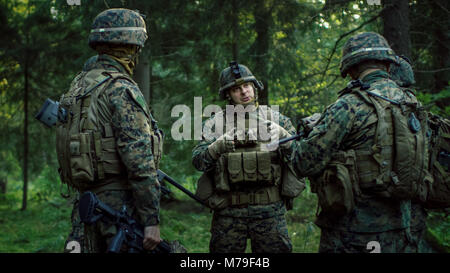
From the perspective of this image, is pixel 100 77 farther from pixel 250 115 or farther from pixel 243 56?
pixel 243 56

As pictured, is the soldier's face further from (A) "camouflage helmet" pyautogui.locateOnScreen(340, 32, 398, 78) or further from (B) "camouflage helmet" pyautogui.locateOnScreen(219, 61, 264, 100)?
(A) "camouflage helmet" pyautogui.locateOnScreen(340, 32, 398, 78)

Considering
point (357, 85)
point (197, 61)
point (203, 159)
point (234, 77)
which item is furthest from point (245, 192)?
point (197, 61)

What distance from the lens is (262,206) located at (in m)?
4.27

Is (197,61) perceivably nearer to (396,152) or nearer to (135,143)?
(135,143)

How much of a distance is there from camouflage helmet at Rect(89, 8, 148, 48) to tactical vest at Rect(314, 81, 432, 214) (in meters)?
1.98

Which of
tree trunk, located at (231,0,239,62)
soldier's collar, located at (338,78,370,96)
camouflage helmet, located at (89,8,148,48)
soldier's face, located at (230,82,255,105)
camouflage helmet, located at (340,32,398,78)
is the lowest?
soldier's collar, located at (338,78,370,96)

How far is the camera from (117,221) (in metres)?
3.15

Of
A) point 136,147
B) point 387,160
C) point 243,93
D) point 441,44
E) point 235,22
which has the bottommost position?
point 387,160

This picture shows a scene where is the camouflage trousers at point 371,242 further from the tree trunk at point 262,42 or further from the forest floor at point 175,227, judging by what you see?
the tree trunk at point 262,42

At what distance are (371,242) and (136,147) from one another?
2020 mm

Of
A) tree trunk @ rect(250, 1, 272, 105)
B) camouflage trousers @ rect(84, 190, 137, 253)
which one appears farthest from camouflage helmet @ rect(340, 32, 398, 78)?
tree trunk @ rect(250, 1, 272, 105)

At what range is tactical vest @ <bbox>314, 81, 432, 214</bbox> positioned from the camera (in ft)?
10.2
